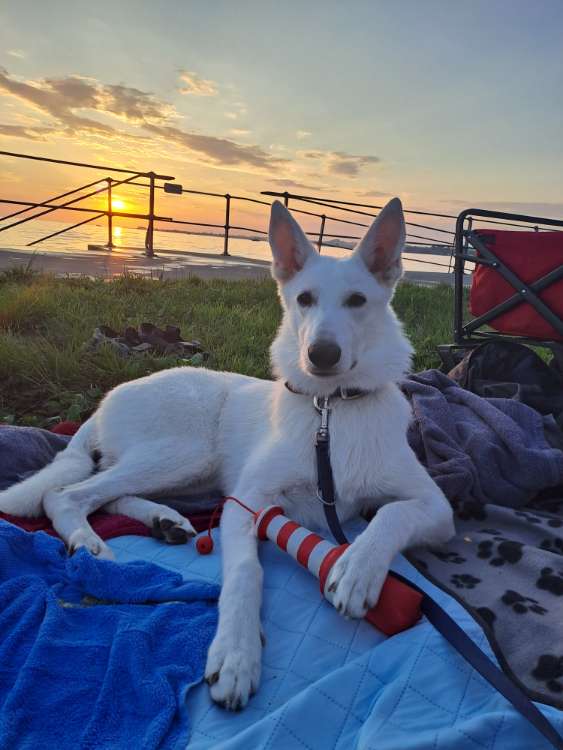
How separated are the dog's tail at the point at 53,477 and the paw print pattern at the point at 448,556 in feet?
5.50

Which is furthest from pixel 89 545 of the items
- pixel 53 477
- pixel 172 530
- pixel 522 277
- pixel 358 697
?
pixel 522 277

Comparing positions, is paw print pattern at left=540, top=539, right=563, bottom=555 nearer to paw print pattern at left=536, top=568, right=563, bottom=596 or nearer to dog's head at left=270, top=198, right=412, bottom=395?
paw print pattern at left=536, top=568, right=563, bottom=596

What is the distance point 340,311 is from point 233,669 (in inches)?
58.1

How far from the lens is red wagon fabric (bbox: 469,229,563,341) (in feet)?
13.2

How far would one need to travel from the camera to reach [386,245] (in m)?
2.65

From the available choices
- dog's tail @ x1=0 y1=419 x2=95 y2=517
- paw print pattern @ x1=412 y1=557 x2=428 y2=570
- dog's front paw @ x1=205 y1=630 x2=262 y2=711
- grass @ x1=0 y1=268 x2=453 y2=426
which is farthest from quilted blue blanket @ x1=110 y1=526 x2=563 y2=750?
grass @ x1=0 y1=268 x2=453 y2=426

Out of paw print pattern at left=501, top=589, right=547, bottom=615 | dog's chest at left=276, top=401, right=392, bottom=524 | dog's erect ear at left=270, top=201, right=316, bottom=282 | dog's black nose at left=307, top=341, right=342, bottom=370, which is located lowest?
paw print pattern at left=501, top=589, right=547, bottom=615

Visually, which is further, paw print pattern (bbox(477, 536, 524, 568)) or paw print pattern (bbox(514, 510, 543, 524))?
paw print pattern (bbox(514, 510, 543, 524))

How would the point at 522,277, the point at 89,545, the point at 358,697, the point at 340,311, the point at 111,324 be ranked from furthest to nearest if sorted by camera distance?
the point at 111,324 < the point at 522,277 < the point at 340,311 < the point at 89,545 < the point at 358,697

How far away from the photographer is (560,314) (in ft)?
13.1

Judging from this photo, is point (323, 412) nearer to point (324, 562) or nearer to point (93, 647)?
point (324, 562)

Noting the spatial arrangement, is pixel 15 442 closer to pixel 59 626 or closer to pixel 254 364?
pixel 59 626

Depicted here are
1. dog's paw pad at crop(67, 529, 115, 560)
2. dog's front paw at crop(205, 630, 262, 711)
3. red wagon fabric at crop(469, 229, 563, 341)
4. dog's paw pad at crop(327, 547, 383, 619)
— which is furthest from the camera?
red wagon fabric at crop(469, 229, 563, 341)

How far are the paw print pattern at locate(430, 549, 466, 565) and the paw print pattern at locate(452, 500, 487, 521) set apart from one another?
1.19ft
